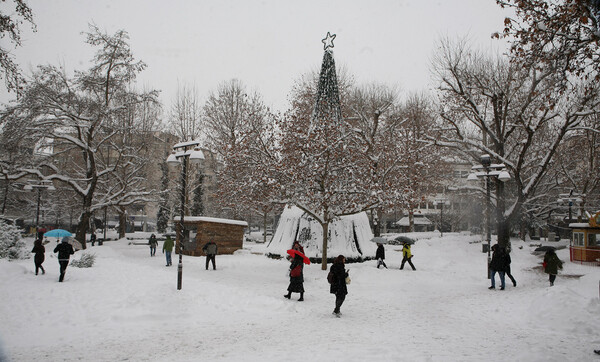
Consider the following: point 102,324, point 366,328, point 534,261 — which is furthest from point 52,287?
point 534,261

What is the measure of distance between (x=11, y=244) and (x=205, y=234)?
35.1ft

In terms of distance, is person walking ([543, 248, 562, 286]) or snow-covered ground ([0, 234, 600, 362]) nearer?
snow-covered ground ([0, 234, 600, 362])

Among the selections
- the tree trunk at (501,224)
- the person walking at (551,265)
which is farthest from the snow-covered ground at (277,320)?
the tree trunk at (501,224)

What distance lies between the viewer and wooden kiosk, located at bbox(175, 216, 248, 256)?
25.6 m

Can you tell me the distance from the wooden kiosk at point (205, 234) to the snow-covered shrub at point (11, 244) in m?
8.49

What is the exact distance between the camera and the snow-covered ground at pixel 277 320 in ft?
23.2

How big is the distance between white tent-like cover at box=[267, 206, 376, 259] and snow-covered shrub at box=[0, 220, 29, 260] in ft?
39.3

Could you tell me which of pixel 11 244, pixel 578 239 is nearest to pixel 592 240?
pixel 578 239

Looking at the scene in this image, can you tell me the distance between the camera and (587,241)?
69.1 ft

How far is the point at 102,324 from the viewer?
30.0 feet

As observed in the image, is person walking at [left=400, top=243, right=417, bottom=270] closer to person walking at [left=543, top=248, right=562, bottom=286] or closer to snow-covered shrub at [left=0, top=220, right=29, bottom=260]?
person walking at [left=543, top=248, right=562, bottom=286]

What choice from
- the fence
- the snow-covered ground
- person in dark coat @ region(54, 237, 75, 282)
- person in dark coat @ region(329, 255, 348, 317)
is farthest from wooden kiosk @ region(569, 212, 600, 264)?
person in dark coat @ region(54, 237, 75, 282)

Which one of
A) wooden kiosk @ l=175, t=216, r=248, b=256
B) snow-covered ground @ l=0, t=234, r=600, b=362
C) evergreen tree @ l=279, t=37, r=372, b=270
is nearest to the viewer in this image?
snow-covered ground @ l=0, t=234, r=600, b=362

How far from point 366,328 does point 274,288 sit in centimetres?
585
